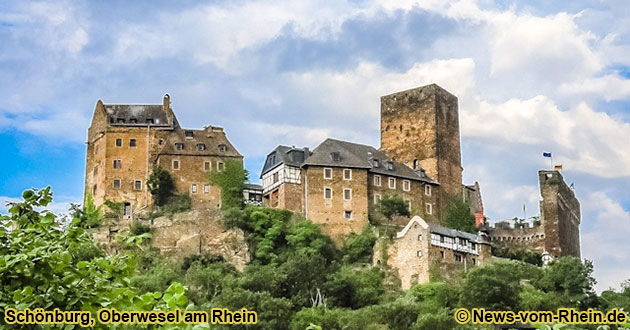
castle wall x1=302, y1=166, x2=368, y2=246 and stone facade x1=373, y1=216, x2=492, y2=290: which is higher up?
castle wall x1=302, y1=166, x2=368, y2=246

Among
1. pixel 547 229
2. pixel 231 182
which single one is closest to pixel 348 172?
pixel 231 182

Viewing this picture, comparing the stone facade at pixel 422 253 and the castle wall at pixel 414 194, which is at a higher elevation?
the castle wall at pixel 414 194

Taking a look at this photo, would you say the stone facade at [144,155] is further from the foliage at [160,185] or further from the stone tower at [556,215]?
the stone tower at [556,215]

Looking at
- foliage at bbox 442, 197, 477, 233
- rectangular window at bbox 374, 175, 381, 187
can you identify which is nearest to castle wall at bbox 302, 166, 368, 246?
rectangular window at bbox 374, 175, 381, 187

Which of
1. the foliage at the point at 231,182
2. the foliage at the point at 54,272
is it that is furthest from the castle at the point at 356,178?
the foliage at the point at 54,272

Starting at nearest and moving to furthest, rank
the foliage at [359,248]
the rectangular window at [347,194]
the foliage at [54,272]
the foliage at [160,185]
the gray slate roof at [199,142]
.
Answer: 1. the foliage at [54,272]
2. the foliage at [359,248]
3. the rectangular window at [347,194]
4. the foliage at [160,185]
5. the gray slate roof at [199,142]

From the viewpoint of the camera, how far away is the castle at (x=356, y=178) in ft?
205

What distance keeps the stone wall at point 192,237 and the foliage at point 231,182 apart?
290cm

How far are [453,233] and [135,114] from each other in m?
23.0

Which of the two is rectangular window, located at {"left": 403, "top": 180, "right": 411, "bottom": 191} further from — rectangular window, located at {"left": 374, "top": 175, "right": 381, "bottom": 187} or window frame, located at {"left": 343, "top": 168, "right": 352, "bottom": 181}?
window frame, located at {"left": 343, "top": 168, "right": 352, "bottom": 181}

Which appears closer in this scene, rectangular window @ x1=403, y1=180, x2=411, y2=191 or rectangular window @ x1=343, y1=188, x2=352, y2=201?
rectangular window @ x1=343, y1=188, x2=352, y2=201

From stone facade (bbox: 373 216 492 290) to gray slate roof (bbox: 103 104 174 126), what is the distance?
58.6ft

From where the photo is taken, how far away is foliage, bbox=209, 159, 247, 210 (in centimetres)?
6488

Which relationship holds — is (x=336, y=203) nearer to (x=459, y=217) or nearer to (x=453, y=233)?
(x=453, y=233)
